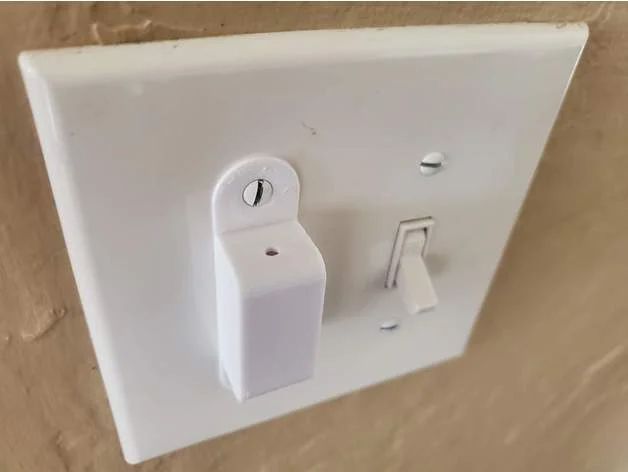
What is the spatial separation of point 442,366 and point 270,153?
23cm

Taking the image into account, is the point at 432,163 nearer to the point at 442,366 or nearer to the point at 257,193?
the point at 257,193

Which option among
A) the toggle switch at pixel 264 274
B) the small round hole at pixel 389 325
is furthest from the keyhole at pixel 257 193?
the small round hole at pixel 389 325

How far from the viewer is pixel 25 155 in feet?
0.72

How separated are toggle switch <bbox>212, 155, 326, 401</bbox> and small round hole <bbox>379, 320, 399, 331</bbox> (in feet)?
0.25

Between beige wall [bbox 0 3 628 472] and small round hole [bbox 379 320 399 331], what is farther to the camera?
Result: small round hole [bbox 379 320 399 331]

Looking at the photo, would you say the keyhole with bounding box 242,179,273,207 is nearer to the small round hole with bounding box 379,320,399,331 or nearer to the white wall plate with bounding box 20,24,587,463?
the white wall plate with bounding box 20,24,587,463

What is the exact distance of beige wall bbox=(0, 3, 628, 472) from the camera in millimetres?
218

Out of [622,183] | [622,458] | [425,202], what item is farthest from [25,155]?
[622,458]

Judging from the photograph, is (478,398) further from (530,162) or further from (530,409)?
(530,162)

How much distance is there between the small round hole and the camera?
1.08ft

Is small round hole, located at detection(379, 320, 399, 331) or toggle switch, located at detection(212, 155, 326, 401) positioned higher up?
toggle switch, located at detection(212, 155, 326, 401)

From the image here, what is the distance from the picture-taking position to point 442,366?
0.41m

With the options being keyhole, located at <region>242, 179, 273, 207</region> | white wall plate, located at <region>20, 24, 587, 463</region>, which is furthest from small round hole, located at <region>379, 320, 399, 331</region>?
keyhole, located at <region>242, 179, 273, 207</region>

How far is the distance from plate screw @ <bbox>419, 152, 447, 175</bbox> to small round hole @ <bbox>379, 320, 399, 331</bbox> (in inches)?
3.4
